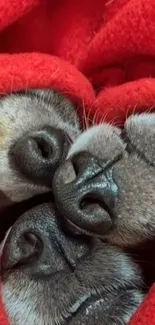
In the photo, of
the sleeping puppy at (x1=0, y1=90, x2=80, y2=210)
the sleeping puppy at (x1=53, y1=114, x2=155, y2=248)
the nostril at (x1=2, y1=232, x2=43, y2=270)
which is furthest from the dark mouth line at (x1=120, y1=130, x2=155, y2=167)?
the nostril at (x1=2, y1=232, x2=43, y2=270)

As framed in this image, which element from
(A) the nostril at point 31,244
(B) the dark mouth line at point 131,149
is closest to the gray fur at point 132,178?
(B) the dark mouth line at point 131,149

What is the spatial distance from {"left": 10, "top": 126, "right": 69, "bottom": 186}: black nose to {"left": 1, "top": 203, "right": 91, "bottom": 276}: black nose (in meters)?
0.06

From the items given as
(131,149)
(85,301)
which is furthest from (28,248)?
(131,149)

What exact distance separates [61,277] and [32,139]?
0.24 m

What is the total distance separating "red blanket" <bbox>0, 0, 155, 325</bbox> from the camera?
142 centimetres

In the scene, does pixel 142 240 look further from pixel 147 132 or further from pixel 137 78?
pixel 137 78

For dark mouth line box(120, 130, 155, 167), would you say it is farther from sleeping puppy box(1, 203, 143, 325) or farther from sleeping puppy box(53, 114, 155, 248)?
sleeping puppy box(1, 203, 143, 325)

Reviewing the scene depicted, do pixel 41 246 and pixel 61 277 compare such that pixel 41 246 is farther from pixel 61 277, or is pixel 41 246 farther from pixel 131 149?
pixel 131 149

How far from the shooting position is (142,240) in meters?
1.27

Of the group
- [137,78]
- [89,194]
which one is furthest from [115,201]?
[137,78]

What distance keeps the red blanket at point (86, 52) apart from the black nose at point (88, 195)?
212 millimetres

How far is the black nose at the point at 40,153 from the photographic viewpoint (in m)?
1.32

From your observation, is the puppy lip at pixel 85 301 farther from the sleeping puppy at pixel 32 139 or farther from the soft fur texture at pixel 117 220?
the sleeping puppy at pixel 32 139

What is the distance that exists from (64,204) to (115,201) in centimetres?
8
